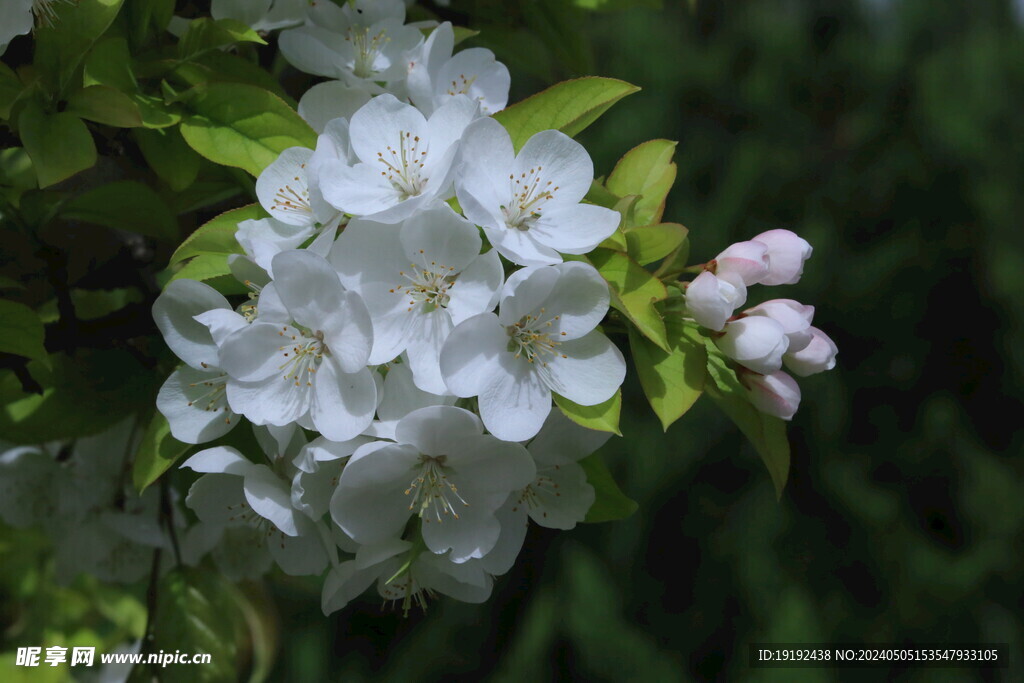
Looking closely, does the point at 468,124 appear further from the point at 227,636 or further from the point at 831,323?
the point at 831,323

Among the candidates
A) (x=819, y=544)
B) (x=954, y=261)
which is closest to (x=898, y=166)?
(x=954, y=261)

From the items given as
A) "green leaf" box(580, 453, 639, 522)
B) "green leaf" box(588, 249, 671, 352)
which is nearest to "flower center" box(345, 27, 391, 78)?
"green leaf" box(588, 249, 671, 352)

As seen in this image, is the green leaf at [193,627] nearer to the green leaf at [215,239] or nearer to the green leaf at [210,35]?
the green leaf at [215,239]

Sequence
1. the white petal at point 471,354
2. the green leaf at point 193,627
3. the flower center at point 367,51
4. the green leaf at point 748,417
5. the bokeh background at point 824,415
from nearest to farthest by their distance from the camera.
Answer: the white petal at point 471,354, the green leaf at point 748,417, the flower center at point 367,51, the green leaf at point 193,627, the bokeh background at point 824,415

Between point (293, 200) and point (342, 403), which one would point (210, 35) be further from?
point (342, 403)

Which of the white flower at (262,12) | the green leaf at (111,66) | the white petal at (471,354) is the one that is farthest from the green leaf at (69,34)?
the white petal at (471,354)

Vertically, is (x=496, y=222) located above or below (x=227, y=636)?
above

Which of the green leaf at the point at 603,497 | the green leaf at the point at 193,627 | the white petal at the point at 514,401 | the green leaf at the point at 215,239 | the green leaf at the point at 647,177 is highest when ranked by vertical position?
the green leaf at the point at 647,177
